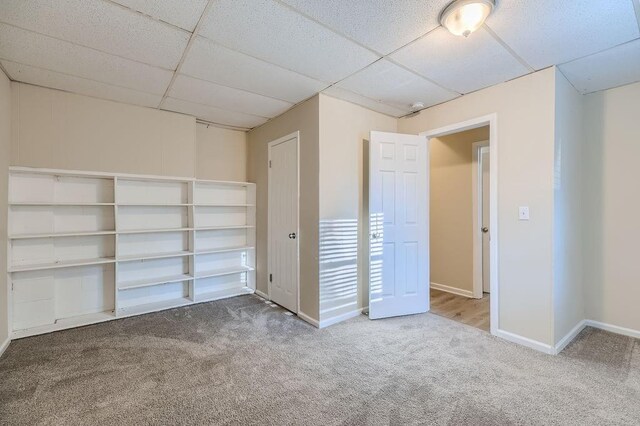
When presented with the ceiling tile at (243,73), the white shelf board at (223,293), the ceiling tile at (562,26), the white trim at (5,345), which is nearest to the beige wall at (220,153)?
the ceiling tile at (243,73)

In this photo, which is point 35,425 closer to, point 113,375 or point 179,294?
point 113,375

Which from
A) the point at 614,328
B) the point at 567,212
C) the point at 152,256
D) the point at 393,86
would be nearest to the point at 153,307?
the point at 152,256

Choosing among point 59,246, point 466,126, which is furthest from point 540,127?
point 59,246

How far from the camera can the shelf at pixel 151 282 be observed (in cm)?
327

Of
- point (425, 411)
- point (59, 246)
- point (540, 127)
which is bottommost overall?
point (425, 411)

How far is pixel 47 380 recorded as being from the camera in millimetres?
2039

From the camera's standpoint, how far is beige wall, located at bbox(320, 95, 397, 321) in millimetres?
3100

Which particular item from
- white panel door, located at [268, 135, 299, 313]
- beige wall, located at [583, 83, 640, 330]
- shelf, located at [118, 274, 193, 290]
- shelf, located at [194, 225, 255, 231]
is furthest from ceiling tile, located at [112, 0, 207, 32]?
beige wall, located at [583, 83, 640, 330]

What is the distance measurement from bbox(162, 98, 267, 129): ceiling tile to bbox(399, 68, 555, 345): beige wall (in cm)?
277

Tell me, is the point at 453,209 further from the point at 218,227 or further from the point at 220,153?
the point at 220,153

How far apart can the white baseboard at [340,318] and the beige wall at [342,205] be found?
0.14ft

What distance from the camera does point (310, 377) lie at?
2.09m

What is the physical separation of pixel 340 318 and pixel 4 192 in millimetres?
3365

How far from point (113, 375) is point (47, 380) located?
42 centimetres
